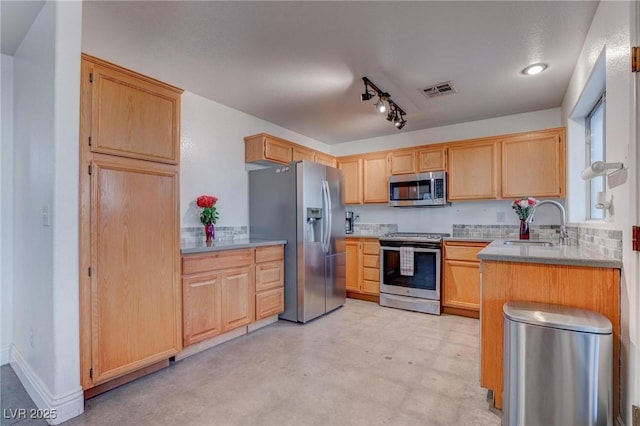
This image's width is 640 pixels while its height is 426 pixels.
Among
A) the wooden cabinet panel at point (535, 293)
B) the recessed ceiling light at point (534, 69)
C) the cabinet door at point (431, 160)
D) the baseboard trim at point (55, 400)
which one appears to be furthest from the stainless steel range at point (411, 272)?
the baseboard trim at point (55, 400)

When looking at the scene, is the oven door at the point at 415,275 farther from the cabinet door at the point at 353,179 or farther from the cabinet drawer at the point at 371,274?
the cabinet door at the point at 353,179

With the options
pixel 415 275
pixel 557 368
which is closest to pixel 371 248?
pixel 415 275

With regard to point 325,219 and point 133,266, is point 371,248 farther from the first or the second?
point 133,266

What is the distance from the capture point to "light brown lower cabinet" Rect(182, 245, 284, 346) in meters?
2.56

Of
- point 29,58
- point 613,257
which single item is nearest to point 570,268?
point 613,257

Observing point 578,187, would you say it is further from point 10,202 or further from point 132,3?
point 10,202

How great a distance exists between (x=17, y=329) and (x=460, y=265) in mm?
4287

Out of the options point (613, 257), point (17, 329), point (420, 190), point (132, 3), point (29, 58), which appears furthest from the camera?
point (420, 190)

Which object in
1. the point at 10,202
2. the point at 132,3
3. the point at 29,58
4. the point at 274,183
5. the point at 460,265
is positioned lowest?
the point at 460,265

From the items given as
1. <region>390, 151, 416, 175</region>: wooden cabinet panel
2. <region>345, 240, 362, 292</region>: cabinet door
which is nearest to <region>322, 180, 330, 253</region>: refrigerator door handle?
<region>345, 240, 362, 292</region>: cabinet door

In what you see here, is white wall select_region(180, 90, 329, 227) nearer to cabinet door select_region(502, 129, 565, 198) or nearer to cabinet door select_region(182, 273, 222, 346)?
cabinet door select_region(182, 273, 222, 346)

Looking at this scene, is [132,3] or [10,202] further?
[10,202]

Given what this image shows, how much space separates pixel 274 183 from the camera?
3.64 metres

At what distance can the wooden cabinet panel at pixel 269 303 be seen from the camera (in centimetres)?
320
